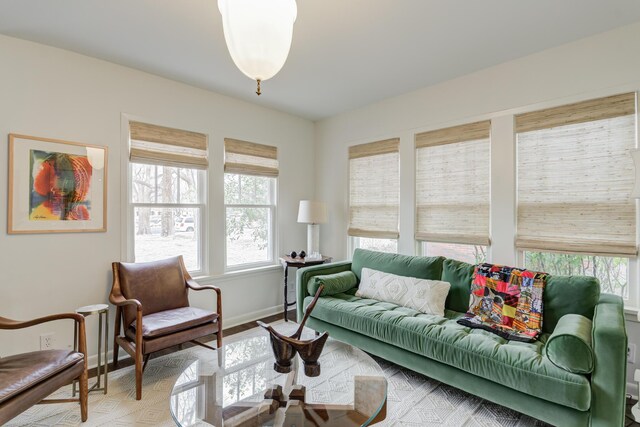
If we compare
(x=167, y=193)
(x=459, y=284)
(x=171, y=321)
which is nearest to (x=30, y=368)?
(x=171, y=321)

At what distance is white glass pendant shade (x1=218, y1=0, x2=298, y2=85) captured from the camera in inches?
52.6

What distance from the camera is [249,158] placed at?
392cm

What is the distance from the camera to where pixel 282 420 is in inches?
59.7

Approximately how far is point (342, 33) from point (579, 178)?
2210 mm

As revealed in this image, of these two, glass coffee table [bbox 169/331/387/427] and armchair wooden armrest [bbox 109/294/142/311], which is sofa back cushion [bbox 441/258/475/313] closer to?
glass coffee table [bbox 169/331/387/427]

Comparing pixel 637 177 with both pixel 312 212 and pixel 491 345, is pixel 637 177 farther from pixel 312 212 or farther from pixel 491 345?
pixel 312 212

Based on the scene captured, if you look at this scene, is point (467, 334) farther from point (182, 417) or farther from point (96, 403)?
point (96, 403)

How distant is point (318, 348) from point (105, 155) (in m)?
2.54

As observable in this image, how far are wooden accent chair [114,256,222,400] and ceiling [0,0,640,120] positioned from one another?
6.11 feet

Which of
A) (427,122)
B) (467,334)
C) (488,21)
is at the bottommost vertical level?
(467,334)

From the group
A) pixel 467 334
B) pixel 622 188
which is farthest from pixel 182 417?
pixel 622 188

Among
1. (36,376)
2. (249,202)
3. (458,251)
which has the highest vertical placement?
(249,202)

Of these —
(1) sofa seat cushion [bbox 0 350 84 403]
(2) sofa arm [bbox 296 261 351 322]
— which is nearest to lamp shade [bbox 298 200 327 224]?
(2) sofa arm [bbox 296 261 351 322]

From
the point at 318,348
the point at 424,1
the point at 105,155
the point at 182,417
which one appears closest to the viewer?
the point at 182,417
